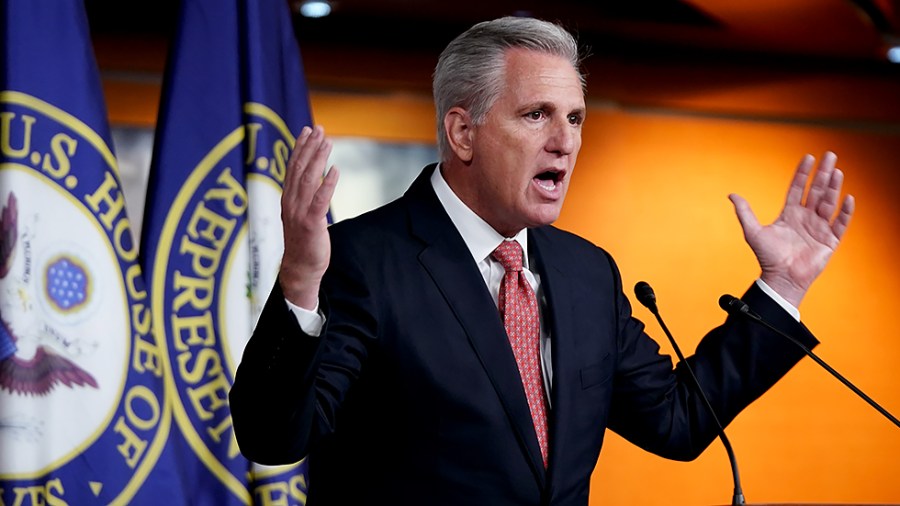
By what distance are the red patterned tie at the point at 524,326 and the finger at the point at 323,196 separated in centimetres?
56

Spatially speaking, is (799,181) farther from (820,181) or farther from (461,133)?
(461,133)

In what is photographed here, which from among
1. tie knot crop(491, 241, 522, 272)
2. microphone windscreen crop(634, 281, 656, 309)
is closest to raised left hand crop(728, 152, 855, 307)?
microphone windscreen crop(634, 281, 656, 309)

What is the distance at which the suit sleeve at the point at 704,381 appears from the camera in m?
2.19

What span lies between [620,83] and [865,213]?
1.40 m

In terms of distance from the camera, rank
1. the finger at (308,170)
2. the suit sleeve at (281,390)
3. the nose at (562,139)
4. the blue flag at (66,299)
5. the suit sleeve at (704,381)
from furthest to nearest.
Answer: the blue flag at (66,299) → the suit sleeve at (704,381) → the nose at (562,139) → the suit sleeve at (281,390) → the finger at (308,170)

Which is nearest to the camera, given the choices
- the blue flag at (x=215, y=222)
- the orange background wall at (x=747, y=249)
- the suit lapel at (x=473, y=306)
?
the suit lapel at (x=473, y=306)

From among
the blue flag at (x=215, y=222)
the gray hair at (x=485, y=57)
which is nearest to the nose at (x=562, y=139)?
the gray hair at (x=485, y=57)

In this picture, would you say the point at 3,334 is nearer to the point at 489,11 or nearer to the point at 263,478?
the point at 263,478

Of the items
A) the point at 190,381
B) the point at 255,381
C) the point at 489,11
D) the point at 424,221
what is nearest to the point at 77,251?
the point at 190,381

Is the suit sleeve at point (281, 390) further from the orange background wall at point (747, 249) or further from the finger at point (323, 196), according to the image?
the orange background wall at point (747, 249)

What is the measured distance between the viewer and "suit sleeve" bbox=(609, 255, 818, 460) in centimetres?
219

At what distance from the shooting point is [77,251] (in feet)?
9.70

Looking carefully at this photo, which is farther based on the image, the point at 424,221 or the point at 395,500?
the point at 424,221

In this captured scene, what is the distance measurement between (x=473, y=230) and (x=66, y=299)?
4.29 feet
